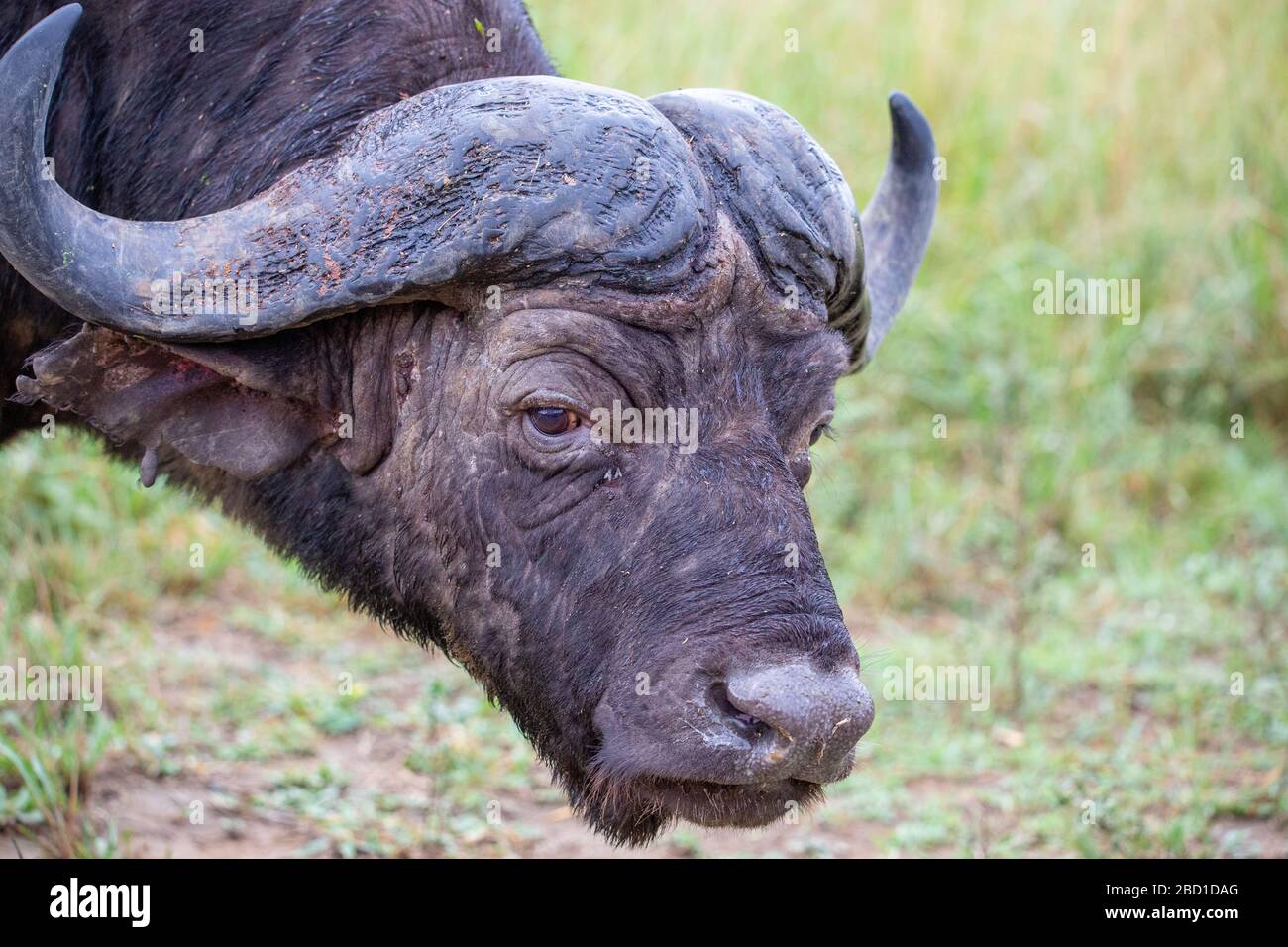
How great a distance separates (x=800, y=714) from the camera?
3.44m

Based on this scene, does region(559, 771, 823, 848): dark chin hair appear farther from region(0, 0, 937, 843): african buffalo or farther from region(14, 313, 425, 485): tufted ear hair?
region(14, 313, 425, 485): tufted ear hair

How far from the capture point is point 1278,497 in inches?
344

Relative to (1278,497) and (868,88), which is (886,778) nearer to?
(1278,497)

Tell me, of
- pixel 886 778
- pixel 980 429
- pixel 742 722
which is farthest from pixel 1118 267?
pixel 742 722

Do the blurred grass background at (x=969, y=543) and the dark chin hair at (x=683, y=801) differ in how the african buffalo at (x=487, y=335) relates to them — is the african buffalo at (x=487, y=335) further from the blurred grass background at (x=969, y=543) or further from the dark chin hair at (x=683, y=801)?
→ the blurred grass background at (x=969, y=543)

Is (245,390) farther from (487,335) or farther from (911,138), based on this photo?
(911,138)

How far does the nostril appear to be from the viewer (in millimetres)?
3545

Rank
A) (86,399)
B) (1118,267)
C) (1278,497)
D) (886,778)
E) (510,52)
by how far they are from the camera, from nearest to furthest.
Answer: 1. (86,399)
2. (510,52)
3. (886,778)
4. (1278,497)
5. (1118,267)

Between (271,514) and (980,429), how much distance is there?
5.63 metres

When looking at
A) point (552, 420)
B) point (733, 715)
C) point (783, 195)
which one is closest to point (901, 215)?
point (783, 195)

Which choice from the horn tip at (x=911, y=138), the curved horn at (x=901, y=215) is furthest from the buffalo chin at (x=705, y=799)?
the horn tip at (x=911, y=138)

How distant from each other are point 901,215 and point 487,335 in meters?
1.93

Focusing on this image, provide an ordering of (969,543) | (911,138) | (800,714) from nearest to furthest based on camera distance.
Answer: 1. (800,714)
2. (911,138)
3. (969,543)

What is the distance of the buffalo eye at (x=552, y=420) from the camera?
149 inches
